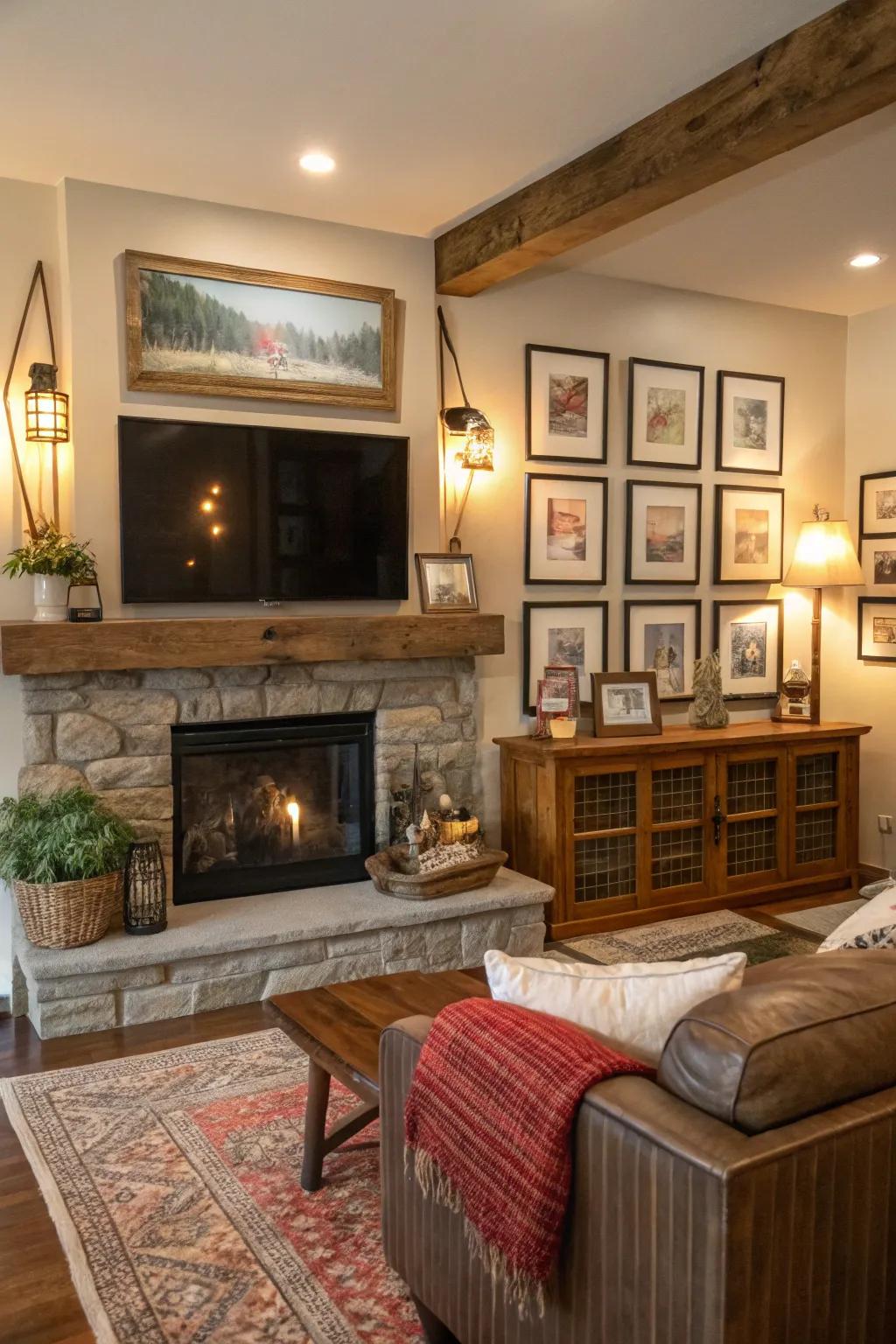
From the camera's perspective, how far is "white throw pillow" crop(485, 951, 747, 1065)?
6.03 feet

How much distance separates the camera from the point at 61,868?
3721mm

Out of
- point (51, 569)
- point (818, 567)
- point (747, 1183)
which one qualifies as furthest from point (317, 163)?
point (747, 1183)

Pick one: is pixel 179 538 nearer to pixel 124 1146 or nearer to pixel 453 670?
pixel 453 670

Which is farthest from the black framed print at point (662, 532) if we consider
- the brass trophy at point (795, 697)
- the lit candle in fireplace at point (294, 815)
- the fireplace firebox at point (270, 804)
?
the lit candle in fireplace at point (294, 815)

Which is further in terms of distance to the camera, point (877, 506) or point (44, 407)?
point (877, 506)

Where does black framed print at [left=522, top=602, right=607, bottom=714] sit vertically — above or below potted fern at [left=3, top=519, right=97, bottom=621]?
below

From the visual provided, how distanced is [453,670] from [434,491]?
0.77 metres

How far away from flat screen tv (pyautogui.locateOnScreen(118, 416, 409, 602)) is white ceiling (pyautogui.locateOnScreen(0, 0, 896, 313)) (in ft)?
3.00

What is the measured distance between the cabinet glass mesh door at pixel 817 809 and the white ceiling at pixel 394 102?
7.75 feet

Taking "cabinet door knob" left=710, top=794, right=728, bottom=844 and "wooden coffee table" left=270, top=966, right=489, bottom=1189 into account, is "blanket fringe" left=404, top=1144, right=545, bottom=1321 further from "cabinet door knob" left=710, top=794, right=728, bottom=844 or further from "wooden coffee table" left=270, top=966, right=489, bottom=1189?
"cabinet door knob" left=710, top=794, right=728, bottom=844

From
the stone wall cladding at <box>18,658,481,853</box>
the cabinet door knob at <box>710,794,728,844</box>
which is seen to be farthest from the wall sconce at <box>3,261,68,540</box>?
the cabinet door knob at <box>710,794,728,844</box>

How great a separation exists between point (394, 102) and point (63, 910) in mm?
2753

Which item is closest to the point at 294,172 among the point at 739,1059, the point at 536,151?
the point at 536,151

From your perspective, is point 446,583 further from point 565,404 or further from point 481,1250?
point 481,1250
